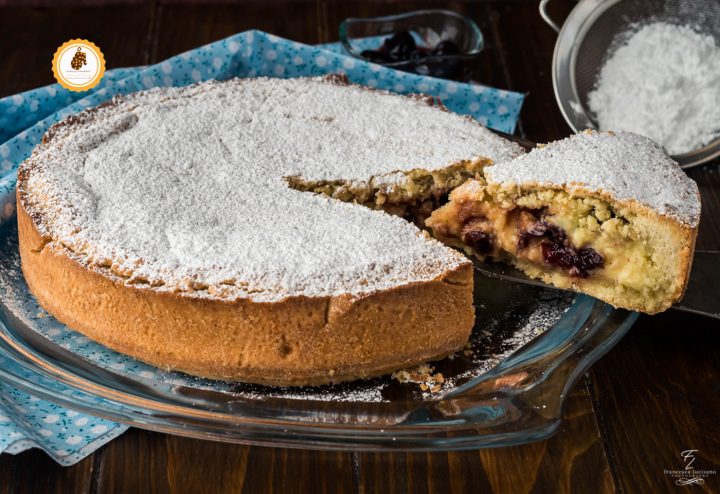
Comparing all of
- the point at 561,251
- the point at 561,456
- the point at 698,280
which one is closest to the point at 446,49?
the point at 561,251

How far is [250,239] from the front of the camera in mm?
2285

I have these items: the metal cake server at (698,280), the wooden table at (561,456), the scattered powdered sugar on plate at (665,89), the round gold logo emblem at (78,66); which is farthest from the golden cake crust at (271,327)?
the scattered powdered sugar on plate at (665,89)

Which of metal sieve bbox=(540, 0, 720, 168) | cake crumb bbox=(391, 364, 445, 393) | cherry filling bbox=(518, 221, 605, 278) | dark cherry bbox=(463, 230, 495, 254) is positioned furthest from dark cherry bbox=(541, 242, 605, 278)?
metal sieve bbox=(540, 0, 720, 168)

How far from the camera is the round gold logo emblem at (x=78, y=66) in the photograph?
3295mm

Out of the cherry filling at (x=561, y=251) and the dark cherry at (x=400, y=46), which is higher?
the dark cherry at (x=400, y=46)

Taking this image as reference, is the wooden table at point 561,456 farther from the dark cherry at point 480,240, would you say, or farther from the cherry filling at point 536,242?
the dark cherry at point 480,240

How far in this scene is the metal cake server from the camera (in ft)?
8.08

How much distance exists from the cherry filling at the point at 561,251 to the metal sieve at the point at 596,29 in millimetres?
1120

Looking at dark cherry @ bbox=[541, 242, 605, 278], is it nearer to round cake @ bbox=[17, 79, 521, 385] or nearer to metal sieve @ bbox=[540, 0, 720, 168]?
round cake @ bbox=[17, 79, 521, 385]

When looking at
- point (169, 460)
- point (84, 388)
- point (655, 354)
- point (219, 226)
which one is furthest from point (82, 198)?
point (655, 354)

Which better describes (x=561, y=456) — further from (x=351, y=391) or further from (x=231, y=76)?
(x=231, y=76)

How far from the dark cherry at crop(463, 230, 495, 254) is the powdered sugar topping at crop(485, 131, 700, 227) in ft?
0.57

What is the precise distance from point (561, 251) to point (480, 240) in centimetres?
23

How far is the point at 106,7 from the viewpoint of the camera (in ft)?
13.5
